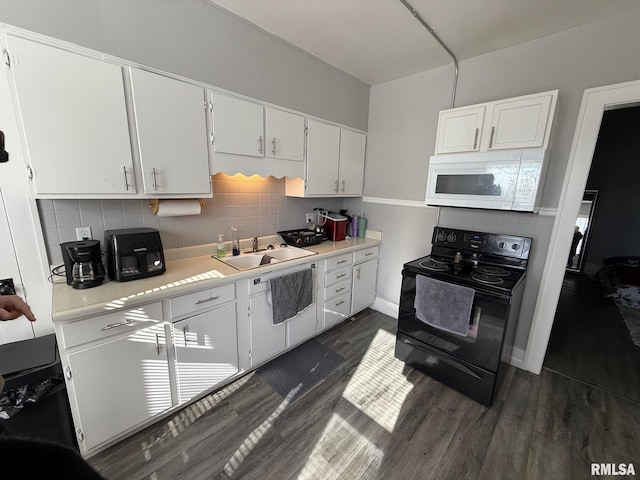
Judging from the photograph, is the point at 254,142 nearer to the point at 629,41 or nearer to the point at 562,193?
the point at 562,193

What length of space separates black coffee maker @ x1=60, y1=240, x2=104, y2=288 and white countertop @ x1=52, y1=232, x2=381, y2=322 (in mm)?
45

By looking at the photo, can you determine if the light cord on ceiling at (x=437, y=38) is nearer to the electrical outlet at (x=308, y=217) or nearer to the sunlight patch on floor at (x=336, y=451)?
the electrical outlet at (x=308, y=217)

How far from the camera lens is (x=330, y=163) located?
2.72 meters

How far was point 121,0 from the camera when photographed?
146 cm

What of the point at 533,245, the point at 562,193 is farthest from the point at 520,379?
the point at 562,193

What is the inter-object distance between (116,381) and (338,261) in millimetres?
1839

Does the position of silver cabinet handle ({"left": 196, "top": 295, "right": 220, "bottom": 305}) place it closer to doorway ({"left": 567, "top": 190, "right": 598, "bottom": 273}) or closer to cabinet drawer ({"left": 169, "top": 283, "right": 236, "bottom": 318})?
cabinet drawer ({"left": 169, "top": 283, "right": 236, "bottom": 318})

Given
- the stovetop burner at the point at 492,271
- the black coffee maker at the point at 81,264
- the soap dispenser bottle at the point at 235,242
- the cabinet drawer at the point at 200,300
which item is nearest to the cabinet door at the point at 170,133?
the black coffee maker at the point at 81,264

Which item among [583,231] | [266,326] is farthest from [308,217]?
[583,231]

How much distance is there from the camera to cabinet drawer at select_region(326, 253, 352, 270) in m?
2.52

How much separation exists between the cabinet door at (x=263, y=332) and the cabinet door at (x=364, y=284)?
1.00m

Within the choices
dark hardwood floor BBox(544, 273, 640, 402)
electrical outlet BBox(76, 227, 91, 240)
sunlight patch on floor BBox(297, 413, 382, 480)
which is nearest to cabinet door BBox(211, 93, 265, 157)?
electrical outlet BBox(76, 227, 91, 240)

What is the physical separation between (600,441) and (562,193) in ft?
5.39

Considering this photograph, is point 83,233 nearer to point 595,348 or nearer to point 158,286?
point 158,286
